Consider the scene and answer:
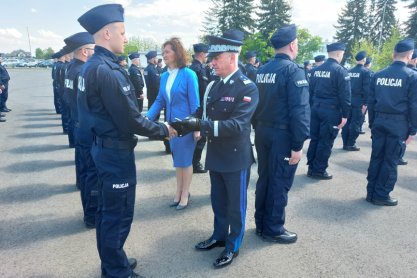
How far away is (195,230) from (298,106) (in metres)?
2.00

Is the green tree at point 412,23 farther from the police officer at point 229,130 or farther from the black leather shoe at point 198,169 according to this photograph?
the police officer at point 229,130

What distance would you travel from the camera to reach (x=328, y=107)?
5.66 m

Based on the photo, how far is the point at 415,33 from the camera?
125ft

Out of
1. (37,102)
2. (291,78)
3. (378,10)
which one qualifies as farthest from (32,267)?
(378,10)

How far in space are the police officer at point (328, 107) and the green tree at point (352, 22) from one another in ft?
171

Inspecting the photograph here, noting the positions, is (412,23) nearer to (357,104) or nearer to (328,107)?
(357,104)

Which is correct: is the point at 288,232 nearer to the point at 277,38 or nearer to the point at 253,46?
the point at 277,38

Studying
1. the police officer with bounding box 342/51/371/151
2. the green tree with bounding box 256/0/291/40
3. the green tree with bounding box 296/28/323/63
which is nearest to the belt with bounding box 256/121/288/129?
the police officer with bounding box 342/51/371/151

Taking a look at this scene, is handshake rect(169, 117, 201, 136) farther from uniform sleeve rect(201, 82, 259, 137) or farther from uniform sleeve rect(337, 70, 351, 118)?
uniform sleeve rect(337, 70, 351, 118)

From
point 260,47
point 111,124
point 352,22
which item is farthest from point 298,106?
point 352,22

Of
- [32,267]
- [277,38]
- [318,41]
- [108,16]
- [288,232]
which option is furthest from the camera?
[318,41]

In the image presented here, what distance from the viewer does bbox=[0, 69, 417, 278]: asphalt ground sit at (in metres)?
3.12

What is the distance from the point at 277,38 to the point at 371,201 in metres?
3.14

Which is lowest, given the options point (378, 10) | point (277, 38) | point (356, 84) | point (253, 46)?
point (356, 84)
